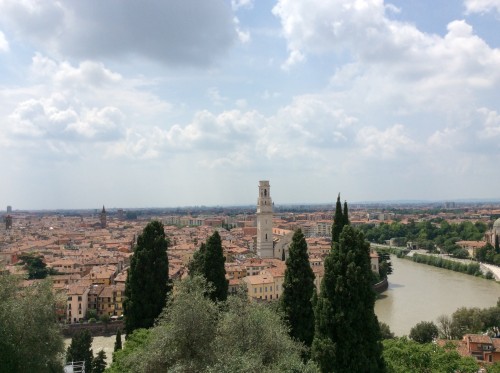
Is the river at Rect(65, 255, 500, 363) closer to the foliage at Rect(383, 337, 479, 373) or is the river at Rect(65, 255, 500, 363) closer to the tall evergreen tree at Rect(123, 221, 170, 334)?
the tall evergreen tree at Rect(123, 221, 170, 334)

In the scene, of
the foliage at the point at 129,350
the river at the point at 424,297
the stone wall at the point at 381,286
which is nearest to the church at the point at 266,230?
the stone wall at the point at 381,286

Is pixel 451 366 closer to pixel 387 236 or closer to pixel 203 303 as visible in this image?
pixel 203 303

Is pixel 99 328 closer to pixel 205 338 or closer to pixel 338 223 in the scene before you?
pixel 338 223

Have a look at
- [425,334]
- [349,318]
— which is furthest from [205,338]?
[425,334]

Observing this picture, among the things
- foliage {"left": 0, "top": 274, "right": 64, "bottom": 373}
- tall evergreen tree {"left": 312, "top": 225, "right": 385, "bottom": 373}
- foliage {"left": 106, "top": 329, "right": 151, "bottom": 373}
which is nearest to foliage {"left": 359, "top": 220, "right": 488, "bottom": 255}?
tall evergreen tree {"left": 312, "top": 225, "right": 385, "bottom": 373}

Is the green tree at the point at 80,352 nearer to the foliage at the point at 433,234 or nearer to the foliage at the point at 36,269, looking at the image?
the foliage at the point at 36,269

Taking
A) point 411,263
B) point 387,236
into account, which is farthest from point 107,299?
point 387,236
